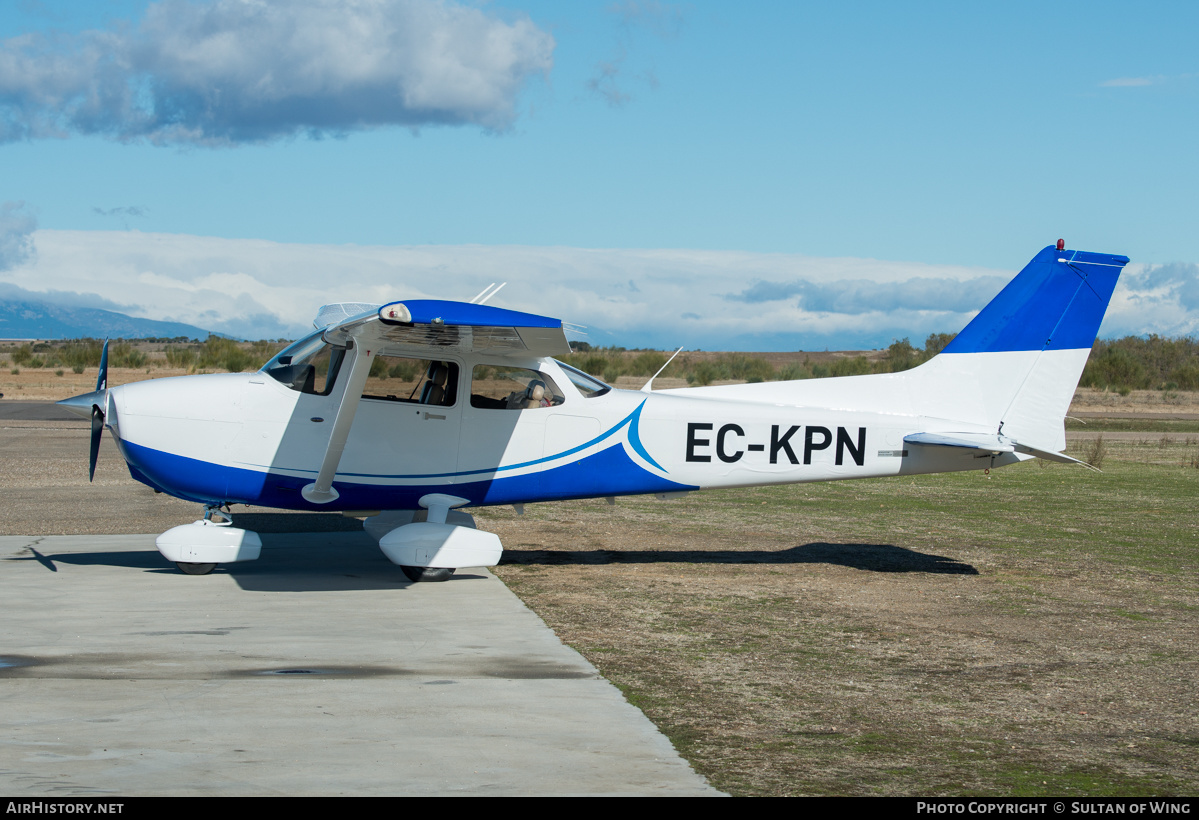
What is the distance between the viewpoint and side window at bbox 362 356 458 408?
892 cm

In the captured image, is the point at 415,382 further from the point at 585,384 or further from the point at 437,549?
the point at 585,384

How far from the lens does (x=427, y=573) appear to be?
895 cm

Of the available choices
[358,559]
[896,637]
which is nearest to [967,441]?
[896,637]

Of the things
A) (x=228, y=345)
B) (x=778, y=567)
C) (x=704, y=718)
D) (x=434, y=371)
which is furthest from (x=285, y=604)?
(x=228, y=345)

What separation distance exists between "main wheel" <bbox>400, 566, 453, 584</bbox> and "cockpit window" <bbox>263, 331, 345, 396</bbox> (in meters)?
1.77

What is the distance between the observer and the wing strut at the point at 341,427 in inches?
323

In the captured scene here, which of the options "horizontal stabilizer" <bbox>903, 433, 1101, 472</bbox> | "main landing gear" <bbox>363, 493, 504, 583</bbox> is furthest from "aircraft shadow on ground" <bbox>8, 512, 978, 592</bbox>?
"horizontal stabilizer" <bbox>903, 433, 1101, 472</bbox>

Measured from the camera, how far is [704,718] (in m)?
5.23

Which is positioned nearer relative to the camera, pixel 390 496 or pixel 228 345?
pixel 390 496

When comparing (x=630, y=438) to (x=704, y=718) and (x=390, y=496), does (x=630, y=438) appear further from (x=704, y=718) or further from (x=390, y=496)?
(x=704, y=718)

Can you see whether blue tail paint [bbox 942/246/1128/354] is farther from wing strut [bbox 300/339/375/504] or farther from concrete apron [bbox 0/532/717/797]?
wing strut [bbox 300/339/375/504]

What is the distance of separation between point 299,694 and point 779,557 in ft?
20.4
